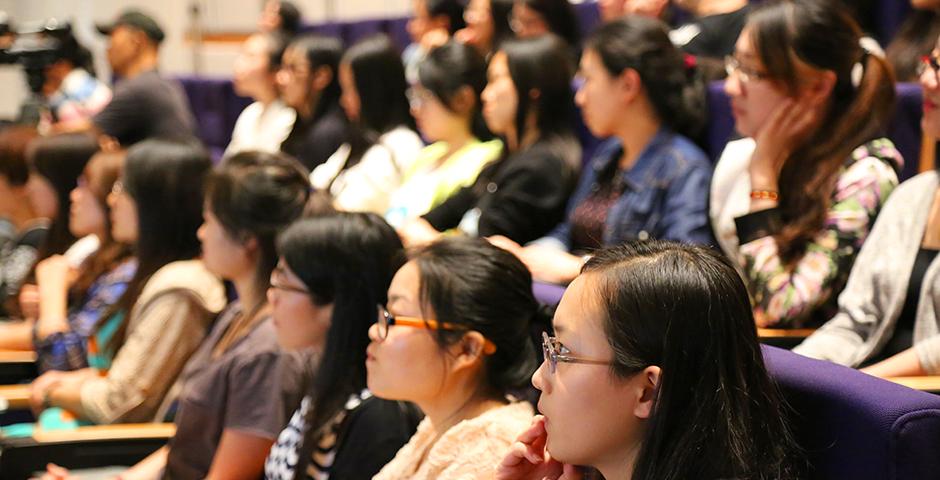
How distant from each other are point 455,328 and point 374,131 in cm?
209

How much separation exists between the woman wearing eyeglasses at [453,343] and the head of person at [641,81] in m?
0.92

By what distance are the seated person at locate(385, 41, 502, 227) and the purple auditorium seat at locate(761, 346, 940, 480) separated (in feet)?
6.41

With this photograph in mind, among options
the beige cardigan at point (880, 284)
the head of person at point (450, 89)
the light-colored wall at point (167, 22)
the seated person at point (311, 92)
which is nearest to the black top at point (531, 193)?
the head of person at point (450, 89)

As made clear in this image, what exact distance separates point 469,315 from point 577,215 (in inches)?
39.2

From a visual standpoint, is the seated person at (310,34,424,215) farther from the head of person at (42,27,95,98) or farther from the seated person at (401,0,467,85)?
→ the head of person at (42,27,95,98)

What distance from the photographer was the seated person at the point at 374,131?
3.49 metres

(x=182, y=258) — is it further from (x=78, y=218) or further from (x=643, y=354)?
(x=643, y=354)

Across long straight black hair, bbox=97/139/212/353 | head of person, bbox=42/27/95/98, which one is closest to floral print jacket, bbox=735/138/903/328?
long straight black hair, bbox=97/139/212/353

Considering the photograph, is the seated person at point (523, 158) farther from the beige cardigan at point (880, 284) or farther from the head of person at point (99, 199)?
the beige cardigan at point (880, 284)

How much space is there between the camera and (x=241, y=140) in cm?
470

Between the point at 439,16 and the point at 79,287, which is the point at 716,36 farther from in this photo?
the point at 79,287

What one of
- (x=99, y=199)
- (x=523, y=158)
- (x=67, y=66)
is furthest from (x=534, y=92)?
(x=67, y=66)

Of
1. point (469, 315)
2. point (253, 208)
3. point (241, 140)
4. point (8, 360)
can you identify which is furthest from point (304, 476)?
point (241, 140)

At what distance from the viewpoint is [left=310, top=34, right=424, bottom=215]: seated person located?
3490 mm
